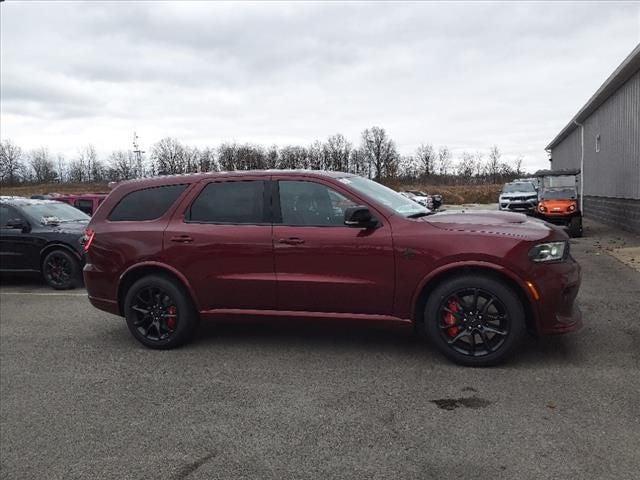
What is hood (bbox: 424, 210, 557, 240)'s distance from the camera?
15.5 ft

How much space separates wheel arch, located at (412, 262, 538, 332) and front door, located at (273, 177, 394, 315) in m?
0.28

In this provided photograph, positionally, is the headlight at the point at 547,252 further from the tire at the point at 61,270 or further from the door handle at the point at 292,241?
the tire at the point at 61,270

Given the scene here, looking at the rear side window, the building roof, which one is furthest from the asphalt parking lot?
the building roof

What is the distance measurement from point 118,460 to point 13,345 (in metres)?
3.52

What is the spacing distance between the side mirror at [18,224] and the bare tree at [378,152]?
8177cm

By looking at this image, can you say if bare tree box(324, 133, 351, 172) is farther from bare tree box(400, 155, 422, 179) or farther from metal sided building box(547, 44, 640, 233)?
metal sided building box(547, 44, 640, 233)

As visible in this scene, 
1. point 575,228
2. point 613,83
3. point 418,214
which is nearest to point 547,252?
point 418,214

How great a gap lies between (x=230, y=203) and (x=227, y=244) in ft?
1.43

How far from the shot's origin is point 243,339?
A: 6.05 metres

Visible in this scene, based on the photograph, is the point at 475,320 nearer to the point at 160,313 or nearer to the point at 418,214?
the point at 418,214

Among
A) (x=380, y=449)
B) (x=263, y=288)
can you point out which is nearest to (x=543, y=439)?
(x=380, y=449)

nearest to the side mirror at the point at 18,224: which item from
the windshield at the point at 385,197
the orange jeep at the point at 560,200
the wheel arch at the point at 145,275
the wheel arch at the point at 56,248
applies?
the wheel arch at the point at 56,248

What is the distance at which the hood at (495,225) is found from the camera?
473 cm

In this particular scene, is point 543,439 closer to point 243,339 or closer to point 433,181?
point 243,339
